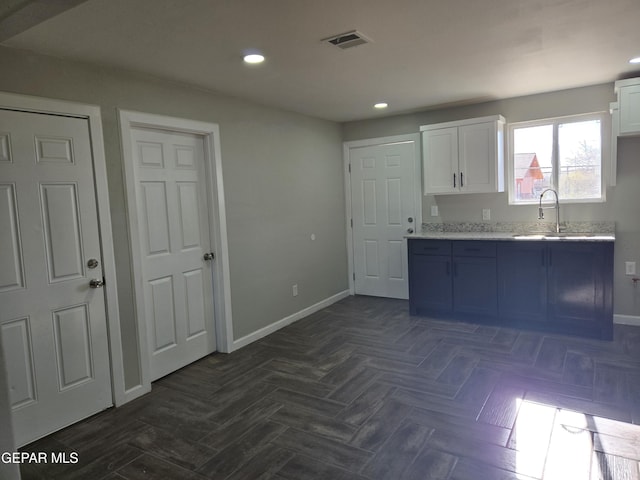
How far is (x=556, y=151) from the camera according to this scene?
4.48 metres

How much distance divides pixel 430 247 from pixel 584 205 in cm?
158

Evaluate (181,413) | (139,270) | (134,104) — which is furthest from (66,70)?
(181,413)

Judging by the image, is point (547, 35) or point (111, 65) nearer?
point (547, 35)

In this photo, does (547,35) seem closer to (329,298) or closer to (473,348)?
(473,348)

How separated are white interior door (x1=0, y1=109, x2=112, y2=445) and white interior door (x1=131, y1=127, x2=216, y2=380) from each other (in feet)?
1.47

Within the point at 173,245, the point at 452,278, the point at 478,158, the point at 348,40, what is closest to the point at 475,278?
the point at 452,278

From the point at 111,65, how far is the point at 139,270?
1.47 m

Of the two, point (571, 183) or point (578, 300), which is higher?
point (571, 183)

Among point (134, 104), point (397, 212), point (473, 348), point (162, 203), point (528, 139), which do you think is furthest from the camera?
point (397, 212)

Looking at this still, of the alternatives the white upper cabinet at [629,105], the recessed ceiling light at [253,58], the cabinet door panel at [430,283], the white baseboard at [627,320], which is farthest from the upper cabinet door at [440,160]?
the recessed ceiling light at [253,58]

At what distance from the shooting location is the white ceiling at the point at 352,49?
7.33ft

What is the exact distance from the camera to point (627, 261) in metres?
4.20

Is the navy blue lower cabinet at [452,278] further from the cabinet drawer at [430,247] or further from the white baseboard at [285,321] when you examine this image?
the white baseboard at [285,321]

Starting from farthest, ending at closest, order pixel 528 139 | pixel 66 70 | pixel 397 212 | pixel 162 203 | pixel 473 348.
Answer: pixel 397 212 → pixel 528 139 → pixel 473 348 → pixel 162 203 → pixel 66 70
